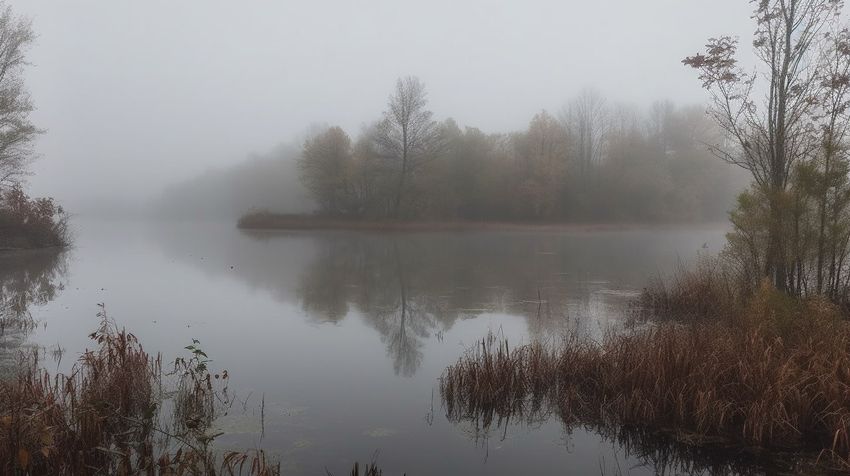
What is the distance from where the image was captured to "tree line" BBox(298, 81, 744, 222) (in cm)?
5094

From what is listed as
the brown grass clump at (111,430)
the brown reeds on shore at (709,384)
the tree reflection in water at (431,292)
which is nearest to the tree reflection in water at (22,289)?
the brown grass clump at (111,430)

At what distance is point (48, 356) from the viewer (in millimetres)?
8078

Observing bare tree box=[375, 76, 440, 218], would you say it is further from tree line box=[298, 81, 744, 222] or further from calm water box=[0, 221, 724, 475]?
calm water box=[0, 221, 724, 475]

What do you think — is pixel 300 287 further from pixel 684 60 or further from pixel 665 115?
pixel 665 115

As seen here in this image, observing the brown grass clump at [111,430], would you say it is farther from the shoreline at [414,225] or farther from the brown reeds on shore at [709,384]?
the shoreline at [414,225]

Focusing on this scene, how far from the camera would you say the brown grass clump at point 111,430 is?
4.00 m

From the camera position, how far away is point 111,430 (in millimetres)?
5277

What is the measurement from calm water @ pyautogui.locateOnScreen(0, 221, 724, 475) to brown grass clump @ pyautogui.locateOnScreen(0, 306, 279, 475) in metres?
0.51

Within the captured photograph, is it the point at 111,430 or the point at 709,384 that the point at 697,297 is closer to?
the point at 709,384

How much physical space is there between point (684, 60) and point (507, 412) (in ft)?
25.8

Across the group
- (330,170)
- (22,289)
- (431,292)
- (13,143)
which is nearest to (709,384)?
(431,292)

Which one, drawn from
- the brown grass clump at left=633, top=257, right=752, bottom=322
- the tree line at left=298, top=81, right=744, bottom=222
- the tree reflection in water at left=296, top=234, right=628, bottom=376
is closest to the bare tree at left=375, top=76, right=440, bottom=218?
the tree line at left=298, top=81, right=744, bottom=222

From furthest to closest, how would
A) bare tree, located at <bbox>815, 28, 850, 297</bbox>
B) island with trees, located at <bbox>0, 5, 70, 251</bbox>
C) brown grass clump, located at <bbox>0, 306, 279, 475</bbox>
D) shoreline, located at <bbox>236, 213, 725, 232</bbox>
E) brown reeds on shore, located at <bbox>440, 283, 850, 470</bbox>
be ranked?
shoreline, located at <bbox>236, 213, 725, 232</bbox>
island with trees, located at <bbox>0, 5, 70, 251</bbox>
bare tree, located at <bbox>815, 28, 850, 297</bbox>
brown reeds on shore, located at <bbox>440, 283, 850, 470</bbox>
brown grass clump, located at <bbox>0, 306, 279, 475</bbox>

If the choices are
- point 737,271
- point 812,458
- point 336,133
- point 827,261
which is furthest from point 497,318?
point 336,133
